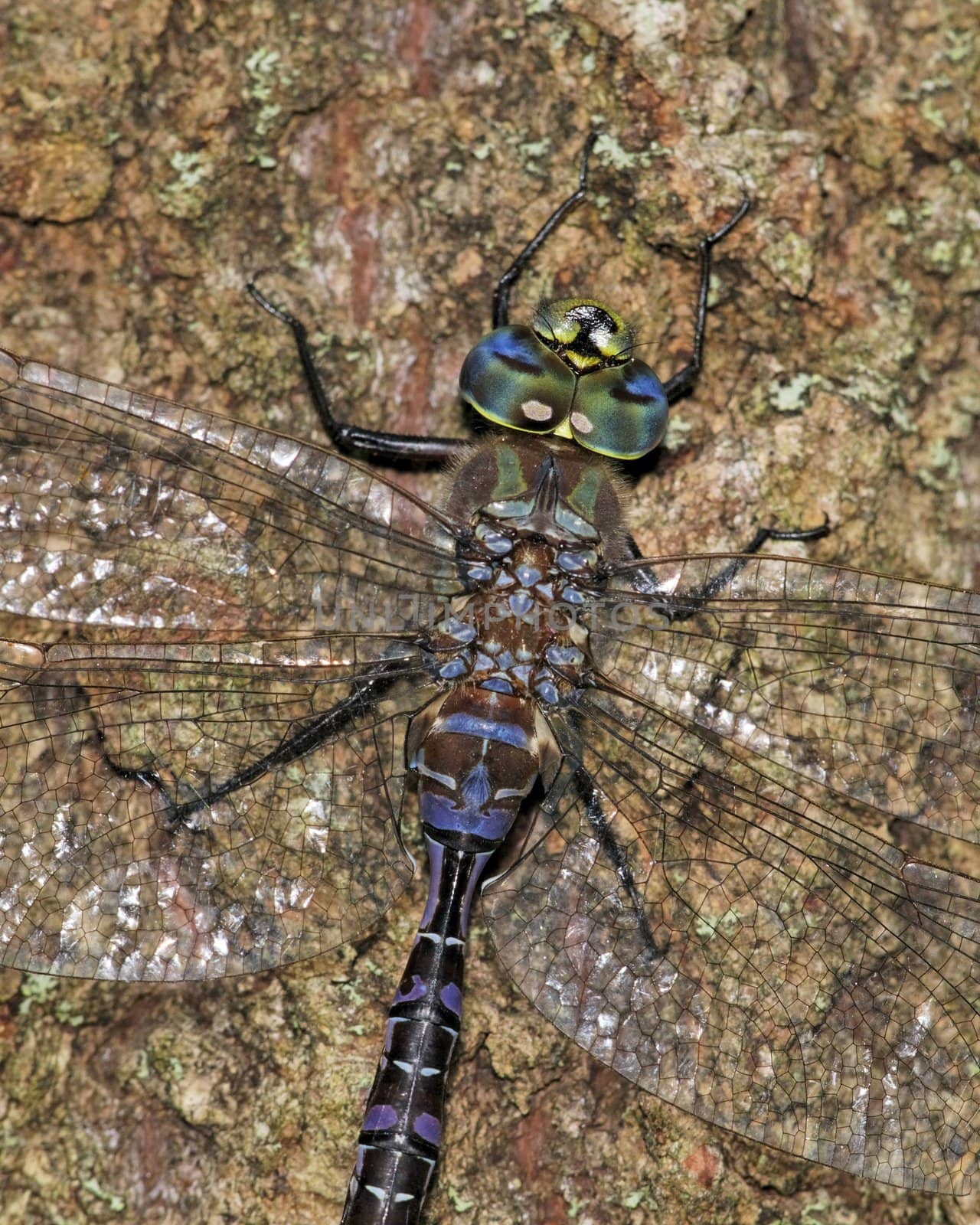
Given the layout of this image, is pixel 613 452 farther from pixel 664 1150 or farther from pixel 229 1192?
pixel 229 1192

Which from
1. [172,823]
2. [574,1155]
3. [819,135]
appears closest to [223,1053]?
[172,823]

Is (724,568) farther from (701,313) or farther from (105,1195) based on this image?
(105,1195)

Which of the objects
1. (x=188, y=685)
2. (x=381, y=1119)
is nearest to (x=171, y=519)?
(x=188, y=685)

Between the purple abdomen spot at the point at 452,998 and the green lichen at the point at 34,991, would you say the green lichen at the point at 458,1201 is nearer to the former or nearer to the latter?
the purple abdomen spot at the point at 452,998

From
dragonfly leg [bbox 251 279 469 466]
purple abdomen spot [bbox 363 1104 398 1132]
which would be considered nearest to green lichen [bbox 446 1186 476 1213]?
purple abdomen spot [bbox 363 1104 398 1132]

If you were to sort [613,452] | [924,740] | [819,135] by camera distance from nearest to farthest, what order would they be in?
[924,740], [613,452], [819,135]

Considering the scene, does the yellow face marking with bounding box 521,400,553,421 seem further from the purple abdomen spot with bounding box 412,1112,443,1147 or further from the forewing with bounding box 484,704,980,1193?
the purple abdomen spot with bounding box 412,1112,443,1147
